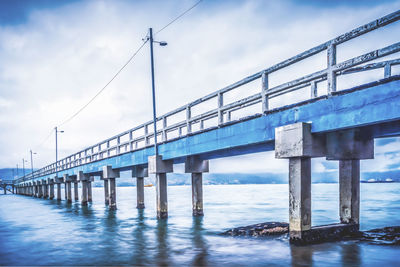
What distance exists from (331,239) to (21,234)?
14271mm

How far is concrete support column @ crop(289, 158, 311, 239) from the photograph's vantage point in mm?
9320

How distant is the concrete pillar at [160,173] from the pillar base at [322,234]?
8901mm

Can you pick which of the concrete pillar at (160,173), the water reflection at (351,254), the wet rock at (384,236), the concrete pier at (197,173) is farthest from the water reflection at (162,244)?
the wet rock at (384,236)

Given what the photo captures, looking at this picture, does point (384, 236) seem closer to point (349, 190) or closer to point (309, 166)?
point (349, 190)

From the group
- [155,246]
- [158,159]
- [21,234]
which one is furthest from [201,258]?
[21,234]

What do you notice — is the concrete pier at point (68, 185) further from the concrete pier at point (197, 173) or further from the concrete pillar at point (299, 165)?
the concrete pillar at point (299, 165)

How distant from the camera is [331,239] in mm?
10523

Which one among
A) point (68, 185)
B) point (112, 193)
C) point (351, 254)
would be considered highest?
point (351, 254)

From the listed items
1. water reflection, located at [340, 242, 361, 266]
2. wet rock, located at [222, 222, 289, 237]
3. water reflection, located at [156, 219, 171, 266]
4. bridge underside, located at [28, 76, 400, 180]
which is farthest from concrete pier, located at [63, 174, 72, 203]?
water reflection, located at [340, 242, 361, 266]

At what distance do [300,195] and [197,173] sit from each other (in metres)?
9.01

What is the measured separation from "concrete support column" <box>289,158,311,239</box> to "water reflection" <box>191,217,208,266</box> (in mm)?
2751

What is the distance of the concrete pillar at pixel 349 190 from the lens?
11078 mm

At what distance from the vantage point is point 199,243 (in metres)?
12.4

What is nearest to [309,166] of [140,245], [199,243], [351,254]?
[351,254]
